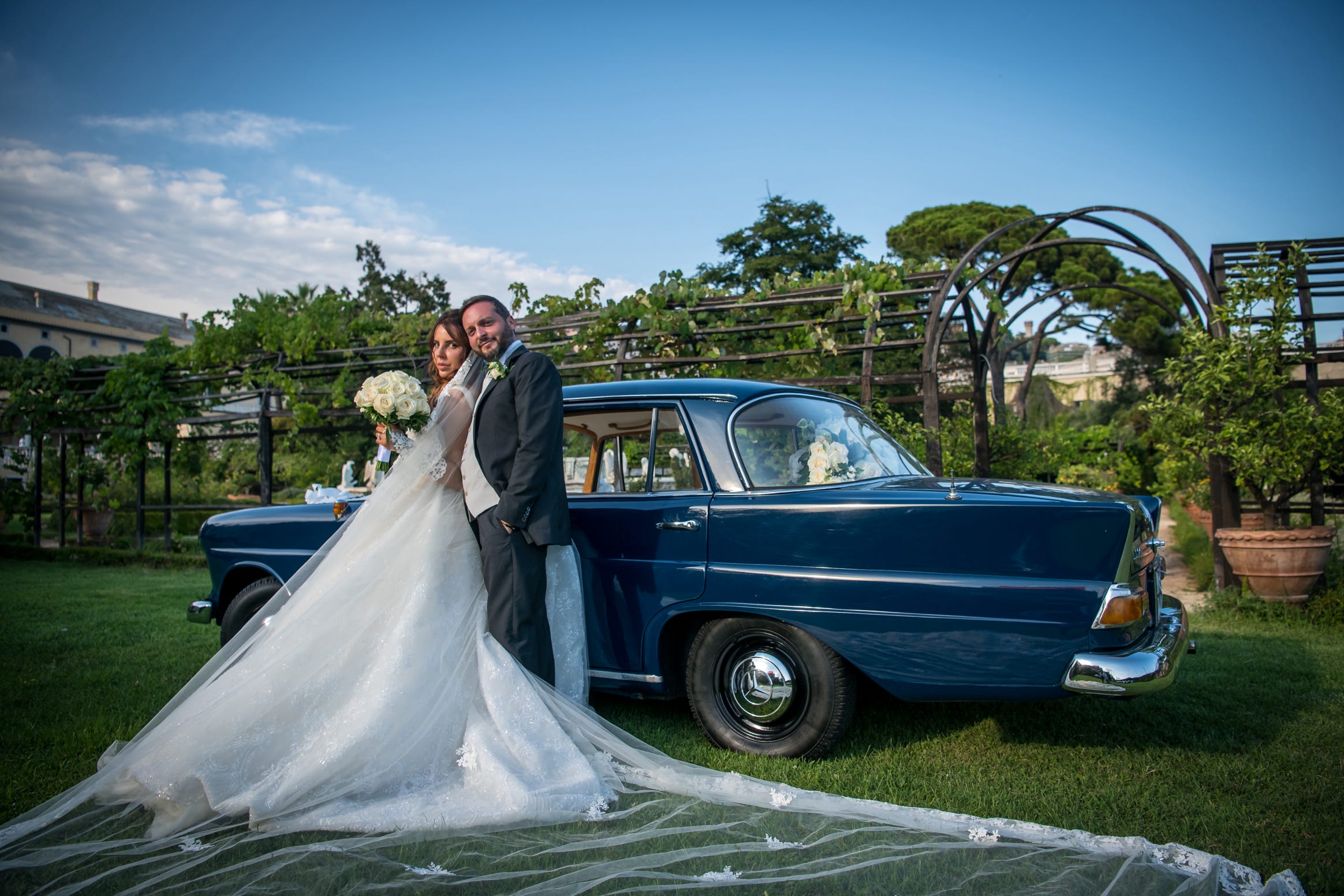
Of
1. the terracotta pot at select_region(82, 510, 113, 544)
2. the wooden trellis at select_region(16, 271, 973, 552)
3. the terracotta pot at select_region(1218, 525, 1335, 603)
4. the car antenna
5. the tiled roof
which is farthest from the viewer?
the tiled roof

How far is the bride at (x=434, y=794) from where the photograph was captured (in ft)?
8.32

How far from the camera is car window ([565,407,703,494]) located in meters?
4.04

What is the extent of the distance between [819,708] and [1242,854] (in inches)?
59.4

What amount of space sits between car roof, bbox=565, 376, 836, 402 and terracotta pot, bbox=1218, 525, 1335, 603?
4.52m

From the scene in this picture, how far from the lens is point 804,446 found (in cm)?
395

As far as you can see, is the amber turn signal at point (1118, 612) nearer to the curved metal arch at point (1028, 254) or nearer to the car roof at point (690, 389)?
the car roof at point (690, 389)

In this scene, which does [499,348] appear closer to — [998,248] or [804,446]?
[804,446]

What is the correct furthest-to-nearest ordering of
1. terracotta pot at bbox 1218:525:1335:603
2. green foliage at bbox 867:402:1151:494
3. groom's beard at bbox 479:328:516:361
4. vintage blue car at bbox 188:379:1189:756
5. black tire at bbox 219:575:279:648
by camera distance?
green foliage at bbox 867:402:1151:494 → terracotta pot at bbox 1218:525:1335:603 → black tire at bbox 219:575:279:648 → groom's beard at bbox 479:328:516:361 → vintage blue car at bbox 188:379:1189:756

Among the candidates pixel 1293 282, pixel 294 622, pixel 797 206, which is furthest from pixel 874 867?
pixel 797 206

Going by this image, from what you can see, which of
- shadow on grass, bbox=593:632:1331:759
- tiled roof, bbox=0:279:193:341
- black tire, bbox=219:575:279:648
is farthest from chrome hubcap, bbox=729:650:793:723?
tiled roof, bbox=0:279:193:341

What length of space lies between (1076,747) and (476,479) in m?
3.04

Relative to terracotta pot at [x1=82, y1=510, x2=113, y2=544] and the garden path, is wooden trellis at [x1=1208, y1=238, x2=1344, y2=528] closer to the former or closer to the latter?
the garden path

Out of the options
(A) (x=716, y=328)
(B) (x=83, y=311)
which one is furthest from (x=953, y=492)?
(B) (x=83, y=311)

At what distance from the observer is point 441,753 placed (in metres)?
3.23
